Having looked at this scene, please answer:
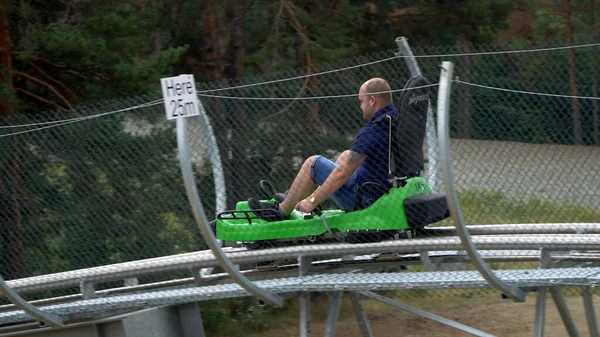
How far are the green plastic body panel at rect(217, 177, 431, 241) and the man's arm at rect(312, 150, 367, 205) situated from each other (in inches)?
8.0

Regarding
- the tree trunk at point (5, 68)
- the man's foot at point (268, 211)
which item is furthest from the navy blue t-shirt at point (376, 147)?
the tree trunk at point (5, 68)

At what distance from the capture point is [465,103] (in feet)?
19.5

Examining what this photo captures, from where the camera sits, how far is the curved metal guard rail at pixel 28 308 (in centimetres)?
639

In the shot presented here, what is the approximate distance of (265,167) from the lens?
22.5 feet

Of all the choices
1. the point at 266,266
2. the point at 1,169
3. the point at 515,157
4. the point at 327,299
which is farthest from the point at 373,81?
the point at 327,299

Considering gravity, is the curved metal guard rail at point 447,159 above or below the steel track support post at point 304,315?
above

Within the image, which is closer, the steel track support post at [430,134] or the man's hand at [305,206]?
the man's hand at [305,206]

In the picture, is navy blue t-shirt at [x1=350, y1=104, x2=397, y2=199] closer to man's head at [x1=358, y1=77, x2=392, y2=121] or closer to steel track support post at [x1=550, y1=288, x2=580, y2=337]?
man's head at [x1=358, y1=77, x2=392, y2=121]

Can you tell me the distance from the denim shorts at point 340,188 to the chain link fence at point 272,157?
11cm

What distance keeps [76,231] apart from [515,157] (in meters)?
3.40

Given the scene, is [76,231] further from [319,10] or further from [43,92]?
[319,10]

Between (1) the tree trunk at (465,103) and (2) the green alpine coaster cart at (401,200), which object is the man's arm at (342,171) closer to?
(2) the green alpine coaster cart at (401,200)

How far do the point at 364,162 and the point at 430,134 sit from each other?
899mm

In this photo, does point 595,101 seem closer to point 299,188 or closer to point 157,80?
point 299,188
